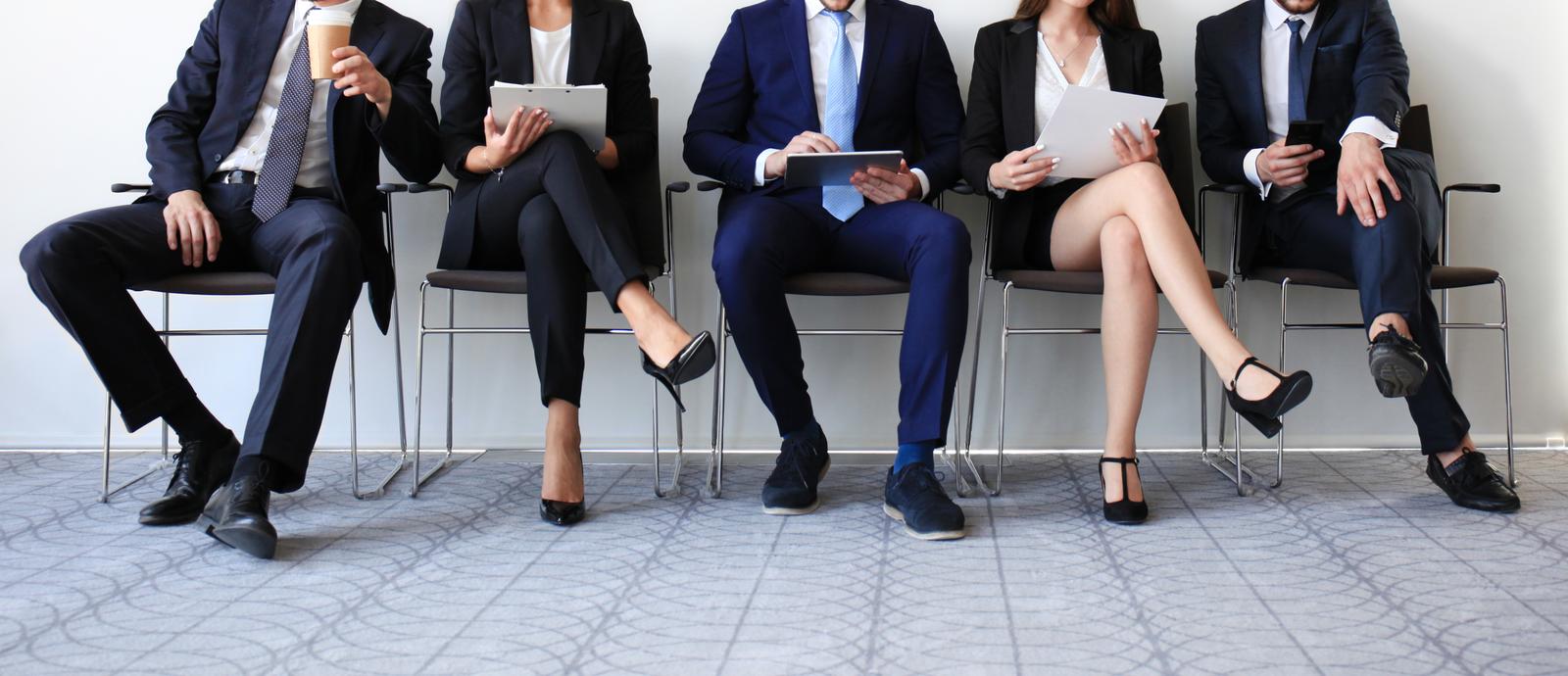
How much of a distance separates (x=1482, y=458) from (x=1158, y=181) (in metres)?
0.89

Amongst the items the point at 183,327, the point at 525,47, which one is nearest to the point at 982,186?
the point at 525,47

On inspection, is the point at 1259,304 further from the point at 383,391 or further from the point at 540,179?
the point at 383,391

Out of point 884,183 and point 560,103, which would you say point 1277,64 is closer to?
point 884,183

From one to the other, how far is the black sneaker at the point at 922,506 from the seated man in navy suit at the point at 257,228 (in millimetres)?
1114

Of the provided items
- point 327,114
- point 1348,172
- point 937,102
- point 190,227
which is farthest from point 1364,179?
point 190,227

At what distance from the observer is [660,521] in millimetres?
2451

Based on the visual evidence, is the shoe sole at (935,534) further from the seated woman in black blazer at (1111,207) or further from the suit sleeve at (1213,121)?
the suit sleeve at (1213,121)

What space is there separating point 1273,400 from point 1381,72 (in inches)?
39.7

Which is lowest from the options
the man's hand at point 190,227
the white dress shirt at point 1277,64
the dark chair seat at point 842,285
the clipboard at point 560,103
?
the dark chair seat at point 842,285

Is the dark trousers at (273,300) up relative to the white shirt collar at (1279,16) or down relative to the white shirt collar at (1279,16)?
down

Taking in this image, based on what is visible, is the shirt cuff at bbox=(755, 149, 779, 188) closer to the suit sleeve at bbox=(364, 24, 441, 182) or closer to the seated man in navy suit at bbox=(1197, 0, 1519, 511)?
the suit sleeve at bbox=(364, 24, 441, 182)

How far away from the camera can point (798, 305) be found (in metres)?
3.24

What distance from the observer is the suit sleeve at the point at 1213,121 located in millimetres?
2854

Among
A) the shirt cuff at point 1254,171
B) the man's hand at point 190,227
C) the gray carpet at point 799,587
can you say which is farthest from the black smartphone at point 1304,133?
the man's hand at point 190,227
